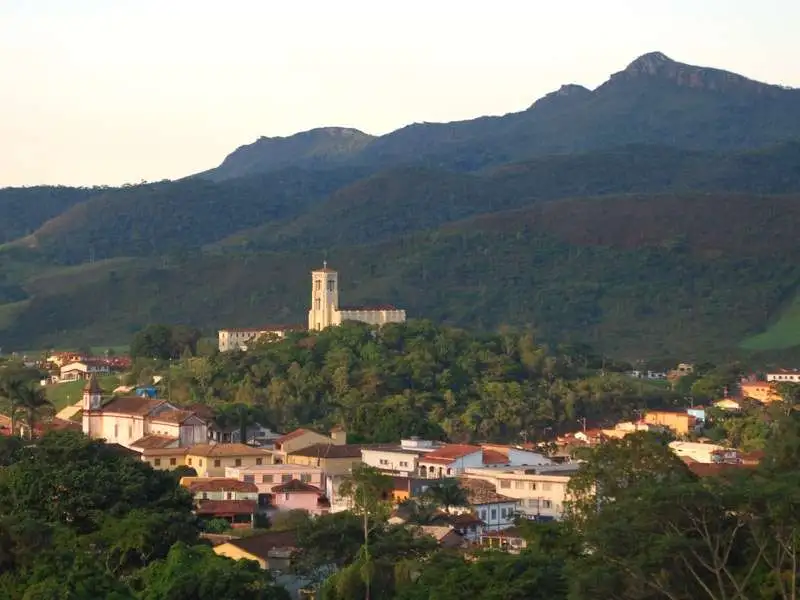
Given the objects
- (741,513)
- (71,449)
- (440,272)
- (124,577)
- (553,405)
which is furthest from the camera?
(440,272)

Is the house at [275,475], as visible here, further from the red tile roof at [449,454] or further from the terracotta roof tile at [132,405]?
the terracotta roof tile at [132,405]

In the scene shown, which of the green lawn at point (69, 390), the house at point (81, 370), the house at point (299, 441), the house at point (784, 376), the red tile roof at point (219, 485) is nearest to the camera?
the red tile roof at point (219, 485)

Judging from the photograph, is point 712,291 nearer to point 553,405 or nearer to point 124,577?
point 553,405

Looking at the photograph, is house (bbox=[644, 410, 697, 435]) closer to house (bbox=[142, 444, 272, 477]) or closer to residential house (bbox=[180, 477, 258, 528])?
house (bbox=[142, 444, 272, 477])

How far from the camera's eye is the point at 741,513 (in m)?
36.3

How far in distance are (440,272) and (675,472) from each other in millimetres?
138572

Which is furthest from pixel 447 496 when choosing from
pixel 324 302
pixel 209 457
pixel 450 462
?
pixel 324 302

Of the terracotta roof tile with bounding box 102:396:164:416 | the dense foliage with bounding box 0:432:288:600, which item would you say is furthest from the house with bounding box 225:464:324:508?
the dense foliage with bounding box 0:432:288:600

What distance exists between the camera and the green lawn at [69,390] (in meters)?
92.1

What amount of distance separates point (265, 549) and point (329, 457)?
68.2 ft

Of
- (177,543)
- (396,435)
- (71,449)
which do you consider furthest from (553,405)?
(177,543)

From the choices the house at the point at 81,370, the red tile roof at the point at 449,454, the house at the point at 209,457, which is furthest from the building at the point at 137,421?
the house at the point at 81,370

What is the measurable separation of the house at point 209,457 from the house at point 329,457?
43.3 inches

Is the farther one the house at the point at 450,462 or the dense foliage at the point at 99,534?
the house at the point at 450,462
